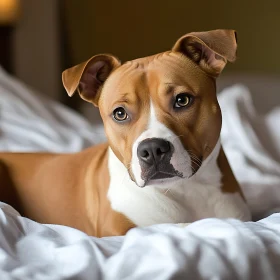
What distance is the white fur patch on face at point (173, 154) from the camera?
1.37 meters

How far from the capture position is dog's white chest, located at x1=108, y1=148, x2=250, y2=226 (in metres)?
1.52

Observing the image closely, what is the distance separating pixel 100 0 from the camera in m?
4.29

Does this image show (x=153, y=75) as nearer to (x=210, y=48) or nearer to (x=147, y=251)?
(x=210, y=48)

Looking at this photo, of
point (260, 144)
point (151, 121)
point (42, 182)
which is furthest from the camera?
point (260, 144)

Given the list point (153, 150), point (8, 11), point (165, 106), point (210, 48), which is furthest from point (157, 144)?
point (8, 11)

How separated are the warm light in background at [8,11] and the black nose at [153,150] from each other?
9.57 feet

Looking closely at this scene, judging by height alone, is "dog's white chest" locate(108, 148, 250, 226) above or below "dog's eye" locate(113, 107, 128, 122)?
below

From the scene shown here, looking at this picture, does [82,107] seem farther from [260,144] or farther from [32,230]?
[32,230]

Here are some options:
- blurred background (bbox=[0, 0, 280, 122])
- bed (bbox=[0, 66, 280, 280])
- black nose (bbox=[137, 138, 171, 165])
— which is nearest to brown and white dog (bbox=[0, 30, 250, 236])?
black nose (bbox=[137, 138, 171, 165])

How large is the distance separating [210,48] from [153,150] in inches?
13.1

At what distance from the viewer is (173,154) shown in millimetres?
1359

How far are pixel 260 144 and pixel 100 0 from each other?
7.98ft

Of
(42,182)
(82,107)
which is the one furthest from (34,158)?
(82,107)

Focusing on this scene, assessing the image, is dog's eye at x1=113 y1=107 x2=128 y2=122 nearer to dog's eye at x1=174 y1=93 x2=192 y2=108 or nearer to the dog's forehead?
the dog's forehead
